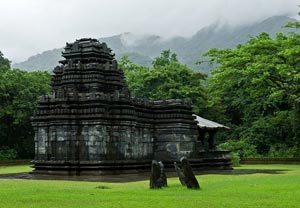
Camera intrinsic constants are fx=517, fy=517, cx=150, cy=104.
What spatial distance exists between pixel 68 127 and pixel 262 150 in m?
26.0

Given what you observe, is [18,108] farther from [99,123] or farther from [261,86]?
[99,123]

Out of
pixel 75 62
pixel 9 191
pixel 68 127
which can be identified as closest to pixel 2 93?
pixel 75 62

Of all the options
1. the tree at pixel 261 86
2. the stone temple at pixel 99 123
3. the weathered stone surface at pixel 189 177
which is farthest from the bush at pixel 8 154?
the weathered stone surface at pixel 189 177

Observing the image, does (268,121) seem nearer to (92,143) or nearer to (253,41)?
(253,41)

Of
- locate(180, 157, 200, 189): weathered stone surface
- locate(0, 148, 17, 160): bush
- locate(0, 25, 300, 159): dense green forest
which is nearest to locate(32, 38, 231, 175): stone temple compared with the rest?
locate(180, 157, 200, 189): weathered stone surface

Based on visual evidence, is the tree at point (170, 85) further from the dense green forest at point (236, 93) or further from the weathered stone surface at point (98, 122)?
the weathered stone surface at point (98, 122)

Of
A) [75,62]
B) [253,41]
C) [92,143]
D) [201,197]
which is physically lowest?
[201,197]

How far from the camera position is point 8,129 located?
146 ft

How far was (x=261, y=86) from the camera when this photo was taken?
117 ft

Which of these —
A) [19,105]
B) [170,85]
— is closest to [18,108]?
[19,105]

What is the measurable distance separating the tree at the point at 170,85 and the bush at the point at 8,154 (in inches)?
531

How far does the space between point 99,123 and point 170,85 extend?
2639 cm

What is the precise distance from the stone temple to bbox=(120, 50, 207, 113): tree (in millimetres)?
20248

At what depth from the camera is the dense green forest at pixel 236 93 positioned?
111ft
